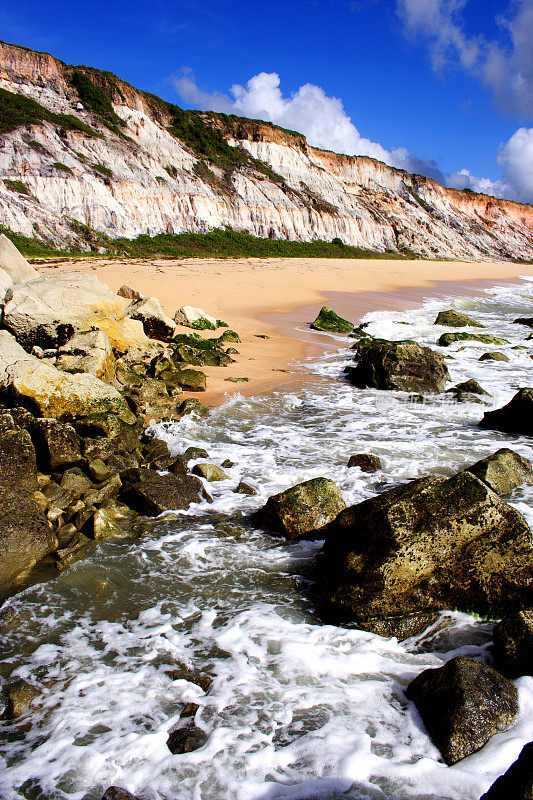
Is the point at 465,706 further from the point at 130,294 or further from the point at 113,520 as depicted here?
the point at 130,294

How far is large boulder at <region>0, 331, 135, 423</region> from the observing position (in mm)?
6773

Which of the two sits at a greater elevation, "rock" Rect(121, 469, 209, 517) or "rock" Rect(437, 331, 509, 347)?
"rock" Rect(437, 331, 509, 347)

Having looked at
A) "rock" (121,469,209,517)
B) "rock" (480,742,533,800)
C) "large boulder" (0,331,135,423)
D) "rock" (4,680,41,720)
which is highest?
"large boulder" (0,331,135,423)

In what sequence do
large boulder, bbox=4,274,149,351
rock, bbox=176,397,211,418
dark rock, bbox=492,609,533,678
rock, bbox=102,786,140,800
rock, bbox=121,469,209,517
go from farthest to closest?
large boulder, bbox=4,274,149,351 < rock, bbox=176,397,211,418 < rock, bbox=121,469,209,517 < dark rock, bbox=492,609,533,678 < rock, bbox=102,786,140,800

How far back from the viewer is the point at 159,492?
5812 millimetres

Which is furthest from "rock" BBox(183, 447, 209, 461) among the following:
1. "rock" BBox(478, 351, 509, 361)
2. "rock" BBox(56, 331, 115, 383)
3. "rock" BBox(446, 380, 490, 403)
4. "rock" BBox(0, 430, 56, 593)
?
"rock" BBox(478, 351, 509, 361)

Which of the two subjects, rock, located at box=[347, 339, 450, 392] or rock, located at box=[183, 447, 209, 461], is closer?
rock, located at box=[183, 447, 209, 461]

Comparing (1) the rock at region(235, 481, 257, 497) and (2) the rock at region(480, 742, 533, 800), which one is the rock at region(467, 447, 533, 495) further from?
(2) the rock at region(480, 742, 533, 800)

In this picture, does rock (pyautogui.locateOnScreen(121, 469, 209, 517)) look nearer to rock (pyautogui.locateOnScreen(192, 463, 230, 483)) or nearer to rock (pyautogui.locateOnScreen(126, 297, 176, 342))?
rock (pyautogui.locateOnScreen(192, 463, 230, 483))

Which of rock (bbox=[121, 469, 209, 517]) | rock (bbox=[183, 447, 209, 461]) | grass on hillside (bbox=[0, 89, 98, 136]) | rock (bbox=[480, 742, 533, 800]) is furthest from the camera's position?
grass on hillside (bbox=[0, 89, 98, 136])

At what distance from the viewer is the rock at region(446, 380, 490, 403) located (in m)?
9.97

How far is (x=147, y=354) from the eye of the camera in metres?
10.5

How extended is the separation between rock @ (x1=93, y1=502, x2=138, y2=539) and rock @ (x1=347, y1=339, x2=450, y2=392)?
21.4 ft

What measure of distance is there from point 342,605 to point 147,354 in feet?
24.8
